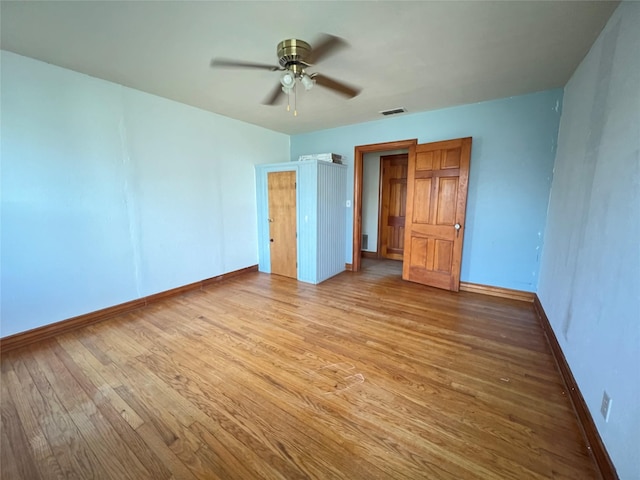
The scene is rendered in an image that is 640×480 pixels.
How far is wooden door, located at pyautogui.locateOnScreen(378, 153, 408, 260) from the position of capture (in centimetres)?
535

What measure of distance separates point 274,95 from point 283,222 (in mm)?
1951

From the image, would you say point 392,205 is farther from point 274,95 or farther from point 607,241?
point 607,241

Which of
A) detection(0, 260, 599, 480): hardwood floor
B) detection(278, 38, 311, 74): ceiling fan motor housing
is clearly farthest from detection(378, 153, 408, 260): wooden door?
detection(278, 38, 311, 74): ceiling fan motor housing

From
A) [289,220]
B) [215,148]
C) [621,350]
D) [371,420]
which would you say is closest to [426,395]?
[371,420]

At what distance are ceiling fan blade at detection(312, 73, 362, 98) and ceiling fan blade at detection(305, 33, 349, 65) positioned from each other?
269 millimetres

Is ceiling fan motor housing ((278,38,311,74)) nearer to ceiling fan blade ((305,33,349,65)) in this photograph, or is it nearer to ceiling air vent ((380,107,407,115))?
ceiling fan blade ((305,33,349,65))

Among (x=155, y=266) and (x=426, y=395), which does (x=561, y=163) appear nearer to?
(x=426, y=395)

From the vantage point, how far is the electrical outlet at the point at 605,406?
124 centimetres

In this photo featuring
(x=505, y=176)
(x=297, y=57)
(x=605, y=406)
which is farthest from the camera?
(x=505, y=176)

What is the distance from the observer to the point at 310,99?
3.06 metres

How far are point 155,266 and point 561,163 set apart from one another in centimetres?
482

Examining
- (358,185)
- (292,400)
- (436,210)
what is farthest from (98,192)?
(436,210)

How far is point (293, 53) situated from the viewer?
6.23 ft

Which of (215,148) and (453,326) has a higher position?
(215,148)
